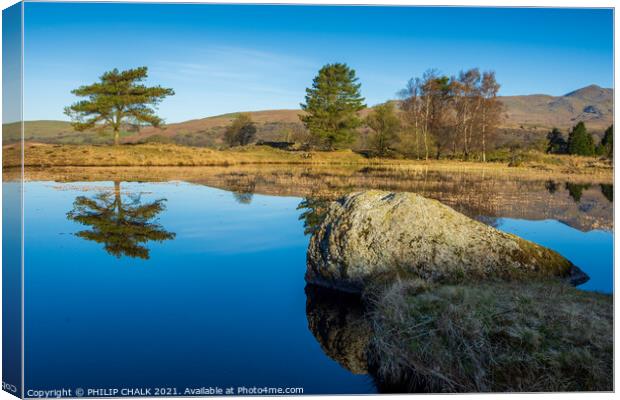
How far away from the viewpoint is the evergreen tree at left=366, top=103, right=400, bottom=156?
57125 millimetres

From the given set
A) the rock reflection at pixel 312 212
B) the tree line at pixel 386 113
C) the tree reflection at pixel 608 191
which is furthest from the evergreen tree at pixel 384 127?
the rock reflection at pixel 312 212

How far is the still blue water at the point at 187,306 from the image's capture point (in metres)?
6.36

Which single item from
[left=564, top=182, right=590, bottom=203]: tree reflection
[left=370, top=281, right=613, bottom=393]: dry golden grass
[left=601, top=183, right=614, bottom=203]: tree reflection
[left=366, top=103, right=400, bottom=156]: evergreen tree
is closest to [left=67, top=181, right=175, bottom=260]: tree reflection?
[left=370, top=281, right=613, bottom=393]: dry golden grass

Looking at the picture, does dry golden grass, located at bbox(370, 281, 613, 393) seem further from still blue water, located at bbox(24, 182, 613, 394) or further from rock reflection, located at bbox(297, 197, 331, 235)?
rock reflection, located at bbox(297, 197, 331, 235)

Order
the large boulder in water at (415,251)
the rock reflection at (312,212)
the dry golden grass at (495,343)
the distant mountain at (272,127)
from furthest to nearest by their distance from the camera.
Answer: the distant mountain at (272,127) → the rock reflection at (312,212) → the large boulder in water at (415,251) → the dry golden grass at (495,343)

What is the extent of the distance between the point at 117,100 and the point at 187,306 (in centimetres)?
4309

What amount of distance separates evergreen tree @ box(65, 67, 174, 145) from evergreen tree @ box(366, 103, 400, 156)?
21592mm

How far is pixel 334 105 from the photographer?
5891 centimetres

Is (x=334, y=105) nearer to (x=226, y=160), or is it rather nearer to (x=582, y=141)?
(x=226, y=160)

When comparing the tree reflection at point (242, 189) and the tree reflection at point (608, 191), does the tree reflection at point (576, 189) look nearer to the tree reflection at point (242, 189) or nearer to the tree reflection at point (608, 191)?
the tree reflection at point (608, 191)

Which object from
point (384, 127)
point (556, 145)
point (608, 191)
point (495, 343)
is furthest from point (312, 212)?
point (384, 127)

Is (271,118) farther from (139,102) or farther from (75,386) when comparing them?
(75,386)

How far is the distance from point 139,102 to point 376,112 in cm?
2419

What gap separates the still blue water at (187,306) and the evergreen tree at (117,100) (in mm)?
33595
